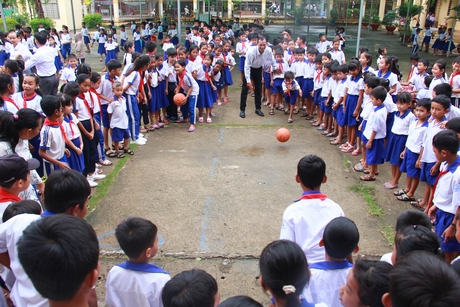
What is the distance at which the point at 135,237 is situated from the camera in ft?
7.41

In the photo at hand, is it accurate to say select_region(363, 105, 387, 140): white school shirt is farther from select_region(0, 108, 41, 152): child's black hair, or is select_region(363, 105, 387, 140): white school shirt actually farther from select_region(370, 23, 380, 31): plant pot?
select_region(370, 23, 380, 31): plant pot

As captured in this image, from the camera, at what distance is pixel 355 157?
6.23m

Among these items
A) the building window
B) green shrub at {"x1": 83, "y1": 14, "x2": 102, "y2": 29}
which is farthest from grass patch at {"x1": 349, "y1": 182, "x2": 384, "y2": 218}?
the building window

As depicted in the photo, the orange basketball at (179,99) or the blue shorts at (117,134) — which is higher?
the orange basketball at (179,99)

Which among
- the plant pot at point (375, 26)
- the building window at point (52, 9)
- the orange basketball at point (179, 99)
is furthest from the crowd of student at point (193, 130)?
the building window at point (52, 9)

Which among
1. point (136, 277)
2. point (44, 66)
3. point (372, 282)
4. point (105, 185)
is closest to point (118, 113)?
point (105, 185)

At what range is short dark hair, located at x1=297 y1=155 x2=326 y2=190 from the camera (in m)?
2.75

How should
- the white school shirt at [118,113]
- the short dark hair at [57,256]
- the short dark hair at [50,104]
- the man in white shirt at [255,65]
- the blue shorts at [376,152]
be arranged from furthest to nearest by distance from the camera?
the man in white shirt at [255,65] → the white school shirt at [118,113] → the blue shorts at [376,152] → the short dark hair at [50,104] → the short dark hair at [57,256]

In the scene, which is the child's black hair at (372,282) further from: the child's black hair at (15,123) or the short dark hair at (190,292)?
the child's black hair at (15,123)

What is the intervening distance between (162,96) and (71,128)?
3.11m

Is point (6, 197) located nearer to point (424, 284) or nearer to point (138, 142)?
point (424, 284)

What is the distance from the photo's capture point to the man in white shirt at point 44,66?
7461 mm

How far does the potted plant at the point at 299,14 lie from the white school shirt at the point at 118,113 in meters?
10.8

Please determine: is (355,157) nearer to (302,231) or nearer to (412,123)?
(412,123)
